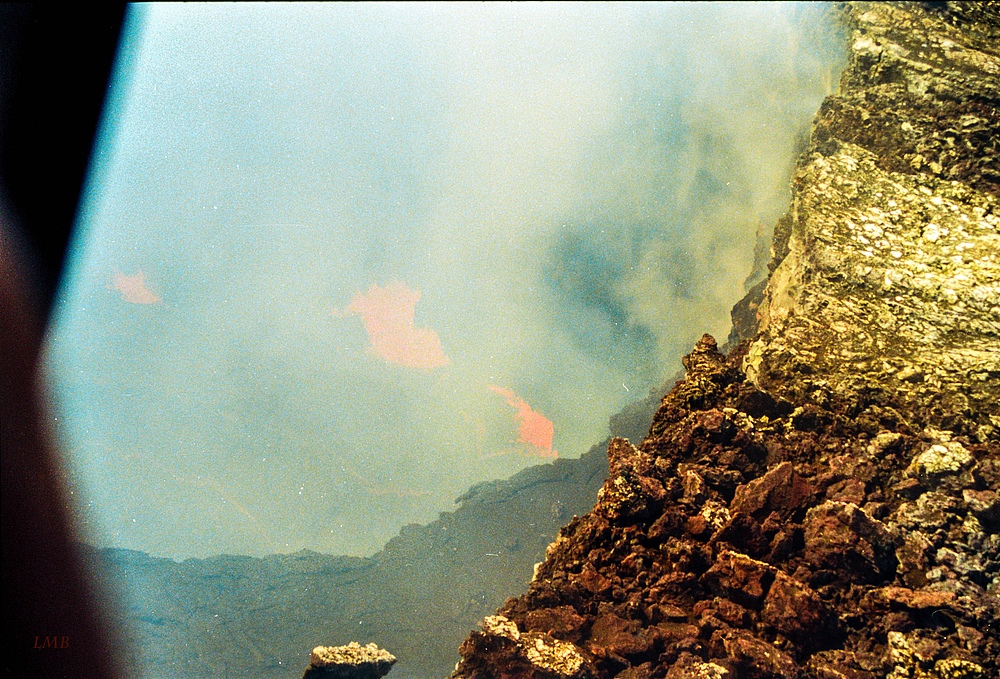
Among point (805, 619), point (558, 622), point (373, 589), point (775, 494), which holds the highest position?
point (775, 494)

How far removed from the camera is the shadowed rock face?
14859 millimetres

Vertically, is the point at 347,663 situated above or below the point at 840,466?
below

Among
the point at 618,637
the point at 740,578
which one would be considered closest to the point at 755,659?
the point at 740,578

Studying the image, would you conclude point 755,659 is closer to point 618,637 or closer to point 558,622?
point 618,637

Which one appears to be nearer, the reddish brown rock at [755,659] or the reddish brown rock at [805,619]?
the reddish brown rock at [755,659]

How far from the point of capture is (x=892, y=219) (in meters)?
22.7

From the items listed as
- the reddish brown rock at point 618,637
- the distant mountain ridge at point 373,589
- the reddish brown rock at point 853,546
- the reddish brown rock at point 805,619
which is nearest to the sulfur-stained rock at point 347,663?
the reddish brown rock at point 618,637

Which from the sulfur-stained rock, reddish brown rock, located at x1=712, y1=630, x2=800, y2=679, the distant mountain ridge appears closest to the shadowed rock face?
reddish brown rock, located at x1=712, y1=630, x2=800, y2=679

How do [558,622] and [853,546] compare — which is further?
[558,622]

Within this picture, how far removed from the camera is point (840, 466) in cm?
1806

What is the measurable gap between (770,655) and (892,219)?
17.3m

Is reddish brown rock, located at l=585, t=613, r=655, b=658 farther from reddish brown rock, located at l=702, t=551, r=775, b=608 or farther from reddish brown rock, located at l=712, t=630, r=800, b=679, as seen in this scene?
reddish brown rock, located at l=702, t=551, r=775, b=608

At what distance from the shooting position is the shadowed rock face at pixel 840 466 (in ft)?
48.8

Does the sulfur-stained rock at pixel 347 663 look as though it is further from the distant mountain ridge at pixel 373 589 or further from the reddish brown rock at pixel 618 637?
the distant mountain ridge at pixel 373 589
